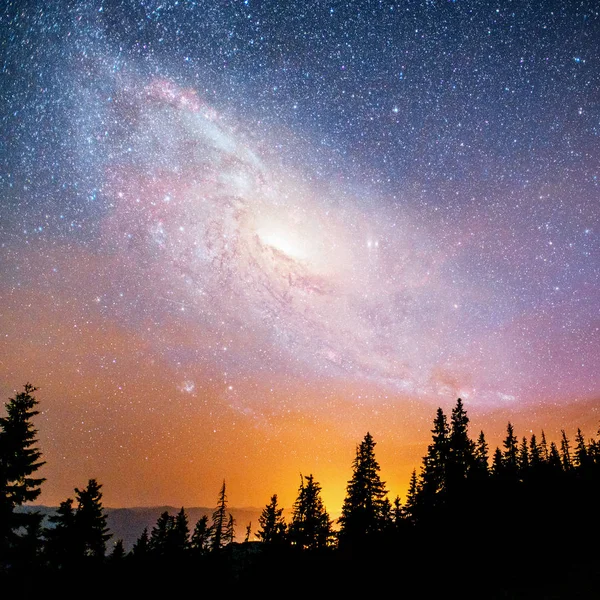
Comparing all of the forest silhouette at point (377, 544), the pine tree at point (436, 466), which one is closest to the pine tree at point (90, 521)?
the forest silhouette at point (377, 544)

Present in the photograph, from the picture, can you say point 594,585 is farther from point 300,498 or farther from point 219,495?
point 219,495

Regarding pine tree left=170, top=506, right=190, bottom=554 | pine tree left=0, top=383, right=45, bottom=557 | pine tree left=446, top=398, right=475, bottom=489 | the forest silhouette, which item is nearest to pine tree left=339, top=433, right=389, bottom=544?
the forest silhouette

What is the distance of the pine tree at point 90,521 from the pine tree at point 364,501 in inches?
813

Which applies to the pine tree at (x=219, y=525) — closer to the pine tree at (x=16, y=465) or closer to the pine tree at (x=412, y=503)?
the pine tree at (x=412, y=503)

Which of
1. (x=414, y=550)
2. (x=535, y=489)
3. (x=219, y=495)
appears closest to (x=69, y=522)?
(x=414, y=550)

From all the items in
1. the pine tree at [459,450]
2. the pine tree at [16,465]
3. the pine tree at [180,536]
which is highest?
the pine tree at [459,450]

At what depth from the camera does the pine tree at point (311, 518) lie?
3594 centimetres

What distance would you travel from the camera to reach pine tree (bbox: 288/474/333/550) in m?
35.9

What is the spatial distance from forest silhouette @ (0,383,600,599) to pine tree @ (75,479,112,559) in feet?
0.26

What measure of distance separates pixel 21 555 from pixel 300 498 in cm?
2928

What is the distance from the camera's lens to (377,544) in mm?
25469

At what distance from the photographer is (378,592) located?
21.5m

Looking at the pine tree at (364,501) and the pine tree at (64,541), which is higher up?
the pine tree at (364,501)

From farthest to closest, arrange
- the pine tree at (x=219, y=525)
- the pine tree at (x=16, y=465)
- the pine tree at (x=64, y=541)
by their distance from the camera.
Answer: the pine tree at (x=219, y=525) < the pine tree at (x=64, y=541) < the pine tree at (x=16, y=465)
